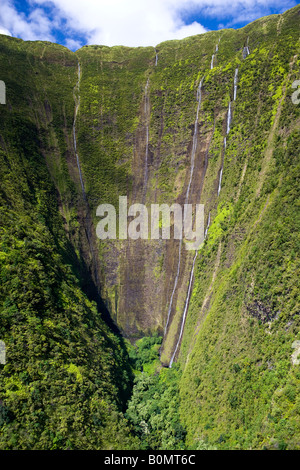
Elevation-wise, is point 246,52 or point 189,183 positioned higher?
point 246,52

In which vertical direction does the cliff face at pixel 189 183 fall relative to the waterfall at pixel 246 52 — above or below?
below

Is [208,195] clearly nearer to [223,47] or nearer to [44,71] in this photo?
[223,47]

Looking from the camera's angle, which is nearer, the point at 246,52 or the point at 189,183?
the point at 189,183

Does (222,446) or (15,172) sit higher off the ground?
(15,172)

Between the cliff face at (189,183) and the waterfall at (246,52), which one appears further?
the waterfall at (246,52)

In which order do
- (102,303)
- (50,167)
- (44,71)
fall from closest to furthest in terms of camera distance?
(102,303) < (50,167) < (44,71)

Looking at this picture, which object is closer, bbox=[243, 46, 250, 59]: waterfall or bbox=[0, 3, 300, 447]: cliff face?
bbox=[0, 3, 300, 447]: cliff face

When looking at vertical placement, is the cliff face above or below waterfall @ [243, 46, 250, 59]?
below
